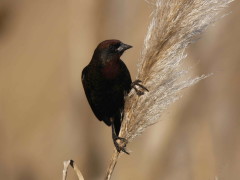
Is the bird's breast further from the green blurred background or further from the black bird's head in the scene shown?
→ the green blurred background

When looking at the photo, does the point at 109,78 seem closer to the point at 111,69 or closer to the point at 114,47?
the point at 111,69

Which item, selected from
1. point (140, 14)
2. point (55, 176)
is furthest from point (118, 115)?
point (55, 176)

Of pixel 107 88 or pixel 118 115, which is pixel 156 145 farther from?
pixel 107 88

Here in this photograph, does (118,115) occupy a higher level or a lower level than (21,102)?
lower

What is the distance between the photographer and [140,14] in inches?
203

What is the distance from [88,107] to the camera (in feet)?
16.8

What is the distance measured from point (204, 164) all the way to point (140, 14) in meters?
2.18

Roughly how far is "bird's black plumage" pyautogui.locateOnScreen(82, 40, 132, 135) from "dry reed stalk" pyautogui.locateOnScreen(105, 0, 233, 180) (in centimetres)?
49

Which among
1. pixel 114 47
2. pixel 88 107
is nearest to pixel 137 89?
pixel 114 47

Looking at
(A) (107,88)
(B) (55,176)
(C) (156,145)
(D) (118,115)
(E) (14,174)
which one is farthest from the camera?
(B) (55,176)

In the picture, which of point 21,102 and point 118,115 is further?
point 21,102

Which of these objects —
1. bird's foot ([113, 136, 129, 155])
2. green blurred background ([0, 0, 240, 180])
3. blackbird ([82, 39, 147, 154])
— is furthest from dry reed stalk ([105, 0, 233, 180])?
blackbird ([82, 39, 147, 154])

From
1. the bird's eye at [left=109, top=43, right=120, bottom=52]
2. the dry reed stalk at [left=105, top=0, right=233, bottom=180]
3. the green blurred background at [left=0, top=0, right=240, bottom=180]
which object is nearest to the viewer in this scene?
the dry reed stalk at [left=105, top=0, right=233, bottom=180]

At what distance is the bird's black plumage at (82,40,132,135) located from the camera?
9.48 ft
